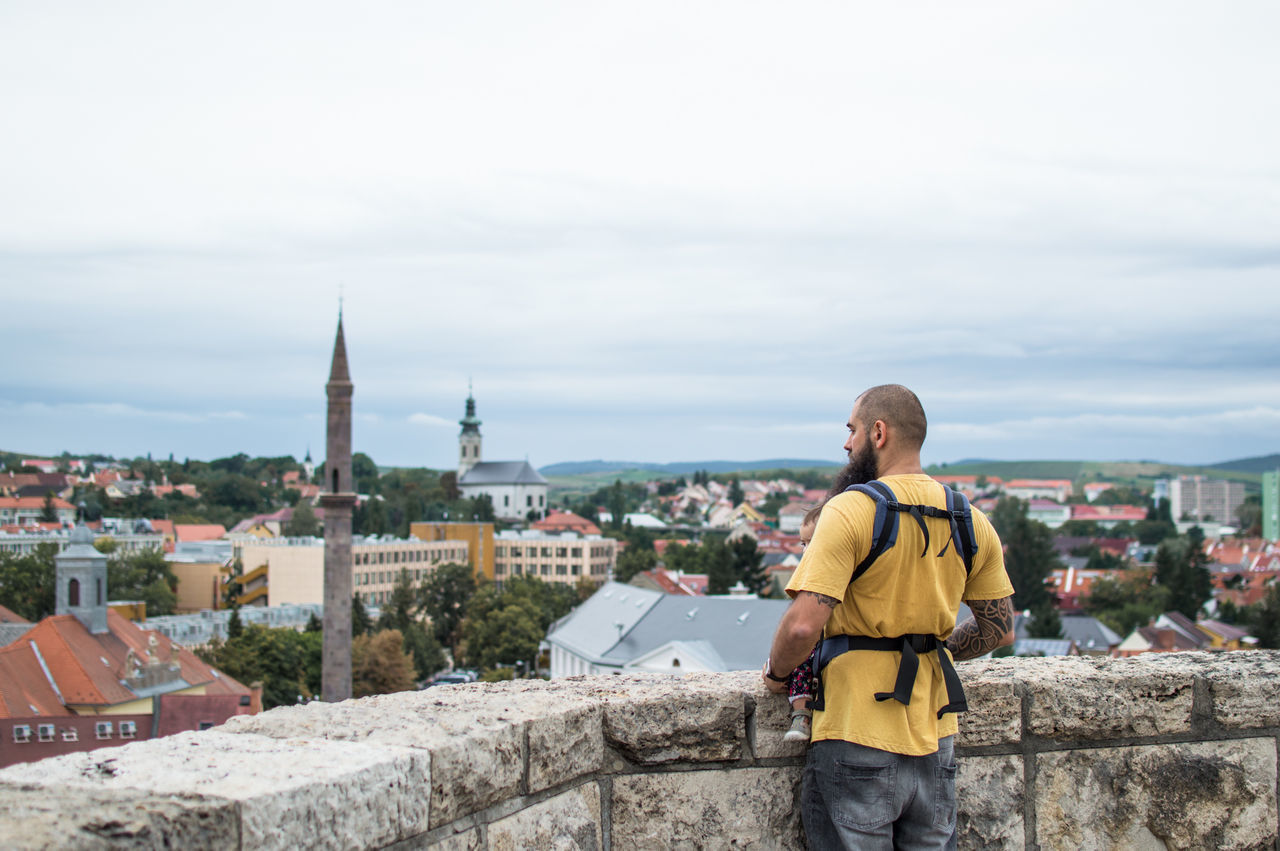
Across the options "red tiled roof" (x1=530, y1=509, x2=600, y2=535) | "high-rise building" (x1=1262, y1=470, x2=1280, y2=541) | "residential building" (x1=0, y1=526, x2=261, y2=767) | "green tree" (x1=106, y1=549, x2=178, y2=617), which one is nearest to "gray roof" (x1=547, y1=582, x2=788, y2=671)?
"residential building" (x1=0, y1=526, x2=261, y2=767)

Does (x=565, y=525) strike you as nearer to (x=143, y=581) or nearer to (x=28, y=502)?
(x=143, y=581)

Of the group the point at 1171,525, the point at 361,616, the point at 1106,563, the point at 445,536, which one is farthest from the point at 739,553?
the point at 1171,525

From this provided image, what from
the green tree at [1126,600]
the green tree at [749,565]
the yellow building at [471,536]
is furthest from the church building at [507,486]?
the green tree at [1126,600]

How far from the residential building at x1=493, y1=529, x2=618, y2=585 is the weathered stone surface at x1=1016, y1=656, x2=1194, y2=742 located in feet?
272

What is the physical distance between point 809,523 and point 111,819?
5.16 ft

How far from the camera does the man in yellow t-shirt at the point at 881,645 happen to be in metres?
2.32

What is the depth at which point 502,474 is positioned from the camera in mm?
125500

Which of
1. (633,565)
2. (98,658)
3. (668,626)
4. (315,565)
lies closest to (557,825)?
(668,626)

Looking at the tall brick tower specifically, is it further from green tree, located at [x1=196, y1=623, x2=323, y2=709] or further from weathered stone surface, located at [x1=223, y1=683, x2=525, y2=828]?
weathered stone surface, located at [x1=223, y1=683, x2=525, y2=828]

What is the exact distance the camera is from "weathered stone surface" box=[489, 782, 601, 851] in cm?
237

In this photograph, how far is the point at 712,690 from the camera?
275cm

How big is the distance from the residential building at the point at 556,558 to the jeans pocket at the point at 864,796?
83.6 meters

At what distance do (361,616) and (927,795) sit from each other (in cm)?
5785

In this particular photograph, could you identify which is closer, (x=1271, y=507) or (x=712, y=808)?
(x=712, y=808)
